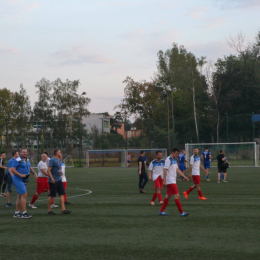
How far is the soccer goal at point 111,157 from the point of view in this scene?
50.4 metres

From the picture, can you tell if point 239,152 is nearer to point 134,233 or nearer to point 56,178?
point 56,178

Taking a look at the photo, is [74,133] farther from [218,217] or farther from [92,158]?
[218,217]

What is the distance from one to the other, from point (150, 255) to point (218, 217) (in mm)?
4618

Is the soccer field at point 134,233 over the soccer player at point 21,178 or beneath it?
beneath

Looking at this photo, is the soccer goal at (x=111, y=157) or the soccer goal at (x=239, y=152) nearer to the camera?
the soccer goal at (x=239, y=152)

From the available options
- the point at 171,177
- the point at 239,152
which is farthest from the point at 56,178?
the point at 239,152

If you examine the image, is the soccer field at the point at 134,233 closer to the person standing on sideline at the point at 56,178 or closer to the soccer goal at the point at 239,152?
the person standing on sideline at the point at 56,178

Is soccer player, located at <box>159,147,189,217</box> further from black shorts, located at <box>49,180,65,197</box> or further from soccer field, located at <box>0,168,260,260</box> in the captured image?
black shorts, located at <box>49,180,65,197</box>

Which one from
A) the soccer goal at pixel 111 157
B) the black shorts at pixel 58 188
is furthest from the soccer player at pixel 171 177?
the soccer goal at pixel 111 157

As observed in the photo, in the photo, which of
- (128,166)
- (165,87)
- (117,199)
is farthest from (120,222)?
(165,87)

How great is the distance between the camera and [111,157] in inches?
2012

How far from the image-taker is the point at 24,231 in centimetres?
988

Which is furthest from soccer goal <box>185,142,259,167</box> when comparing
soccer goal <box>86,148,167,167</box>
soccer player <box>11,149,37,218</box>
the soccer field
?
soccer player <box>11,149,37,218</box>

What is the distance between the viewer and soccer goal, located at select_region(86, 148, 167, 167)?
50.4 meters
